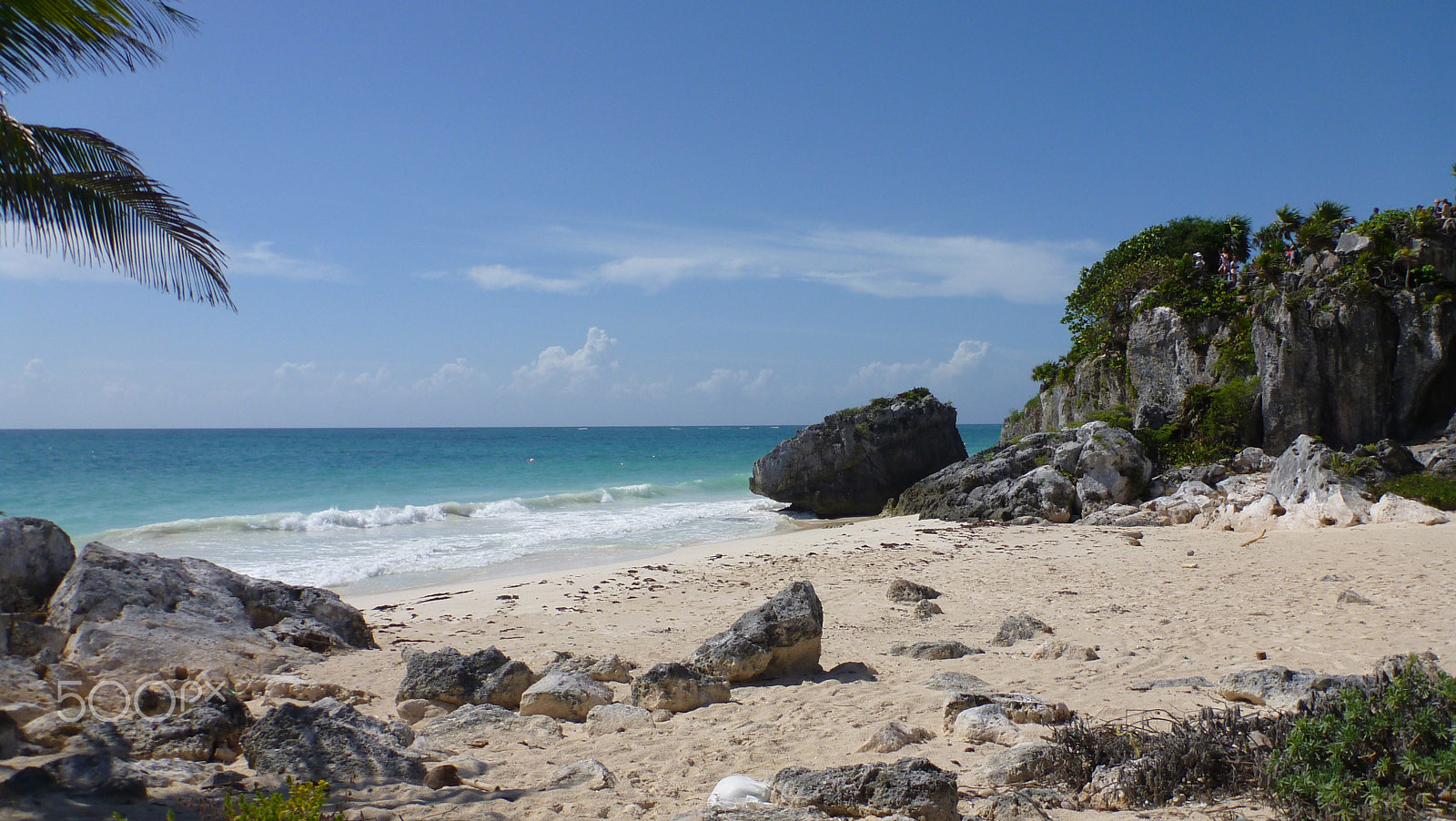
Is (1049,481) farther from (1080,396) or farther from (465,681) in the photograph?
(465,681)

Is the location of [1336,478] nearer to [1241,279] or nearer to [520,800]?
[1241,279]

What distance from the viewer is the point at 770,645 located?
6395mm

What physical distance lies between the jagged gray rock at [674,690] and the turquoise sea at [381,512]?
8.13 meters

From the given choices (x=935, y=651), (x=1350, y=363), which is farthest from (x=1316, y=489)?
(x=935, y=651)

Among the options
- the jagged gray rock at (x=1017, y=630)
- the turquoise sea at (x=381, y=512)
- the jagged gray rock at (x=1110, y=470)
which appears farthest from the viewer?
the jagged gray rock at (x=1110, y=470)

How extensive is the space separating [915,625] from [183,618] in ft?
21.6

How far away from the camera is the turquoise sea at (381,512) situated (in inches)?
601

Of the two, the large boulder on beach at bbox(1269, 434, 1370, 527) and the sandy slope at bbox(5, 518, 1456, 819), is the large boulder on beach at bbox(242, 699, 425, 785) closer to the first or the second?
the sandy slope at bbox(5, 518, 1456, 819)

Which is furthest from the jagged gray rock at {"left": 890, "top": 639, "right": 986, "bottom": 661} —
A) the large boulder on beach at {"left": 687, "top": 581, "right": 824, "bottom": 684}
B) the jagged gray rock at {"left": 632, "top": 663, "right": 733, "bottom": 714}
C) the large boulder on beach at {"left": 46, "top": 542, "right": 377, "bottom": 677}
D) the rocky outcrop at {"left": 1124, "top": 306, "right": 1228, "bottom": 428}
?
the rocky outcrop at {"left": 1124, "top": 306, "right": 1228, "bottom": 428}

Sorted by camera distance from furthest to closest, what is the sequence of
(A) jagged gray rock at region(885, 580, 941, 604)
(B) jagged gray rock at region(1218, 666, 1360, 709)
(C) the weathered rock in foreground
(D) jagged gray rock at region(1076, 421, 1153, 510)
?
1. (D) jagged gray rock at region(1076, 421, 1153, 510)
2. (A) jagged gray rock at region(885, 580, 941, 604)
3. (B) jagged gray rock at region(1218, 666, 1360, 709)
4. (C) the weathered rock in foreground

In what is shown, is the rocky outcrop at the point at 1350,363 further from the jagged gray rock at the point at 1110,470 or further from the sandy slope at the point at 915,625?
the sandy slope at the point at 915,625

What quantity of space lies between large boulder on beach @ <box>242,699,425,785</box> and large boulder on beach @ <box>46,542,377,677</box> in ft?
7.00

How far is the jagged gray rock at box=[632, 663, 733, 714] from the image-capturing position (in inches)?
223

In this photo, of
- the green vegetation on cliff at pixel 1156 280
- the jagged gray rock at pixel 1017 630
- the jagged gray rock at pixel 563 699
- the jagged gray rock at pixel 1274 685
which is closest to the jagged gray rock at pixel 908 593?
the jagged gray rock at pixel 1017 630
